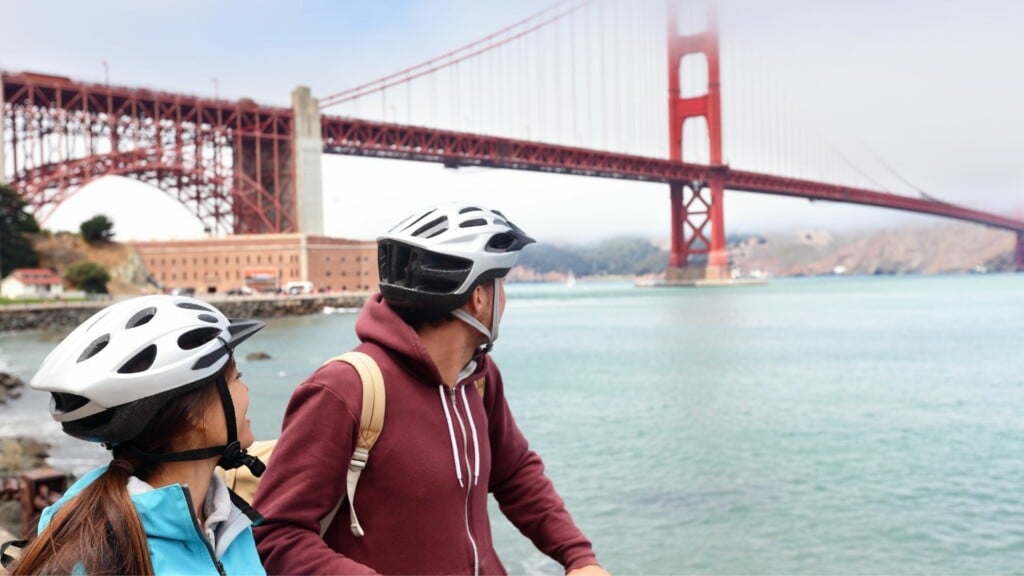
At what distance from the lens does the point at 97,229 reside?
5175 centimetres

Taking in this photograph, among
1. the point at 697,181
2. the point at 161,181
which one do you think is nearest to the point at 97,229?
the point at 161,181

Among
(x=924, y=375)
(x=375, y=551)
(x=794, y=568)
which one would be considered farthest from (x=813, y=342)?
(x=375, y=551)

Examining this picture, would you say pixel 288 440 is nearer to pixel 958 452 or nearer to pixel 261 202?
pixel 958 452

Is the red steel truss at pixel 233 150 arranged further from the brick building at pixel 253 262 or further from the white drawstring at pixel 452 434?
the white drawstring at pixel 452 434

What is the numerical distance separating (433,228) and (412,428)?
1.19ft

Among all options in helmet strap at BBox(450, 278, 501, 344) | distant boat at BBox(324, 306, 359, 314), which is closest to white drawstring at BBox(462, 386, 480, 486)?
helmet strap at BBox(450, 278, 501, 344)

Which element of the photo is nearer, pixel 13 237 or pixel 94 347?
pixel 94 347

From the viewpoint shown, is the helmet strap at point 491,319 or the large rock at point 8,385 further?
the large rock at point 8,385

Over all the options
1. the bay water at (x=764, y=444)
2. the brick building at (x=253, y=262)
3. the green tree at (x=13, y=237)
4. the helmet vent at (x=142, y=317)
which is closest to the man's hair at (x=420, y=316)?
the helmet vent at (x=142, y=317)

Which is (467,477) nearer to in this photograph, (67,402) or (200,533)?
(200,533)

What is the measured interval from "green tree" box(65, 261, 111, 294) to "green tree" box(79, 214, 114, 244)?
4912 mm

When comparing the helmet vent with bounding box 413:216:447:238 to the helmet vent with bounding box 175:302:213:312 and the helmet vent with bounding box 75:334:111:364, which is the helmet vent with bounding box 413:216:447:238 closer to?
the helmet vent with bounding box 175:302:213:312

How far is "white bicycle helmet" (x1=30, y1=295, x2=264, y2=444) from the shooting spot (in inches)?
52.9

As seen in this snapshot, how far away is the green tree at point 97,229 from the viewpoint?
51.4 metres
